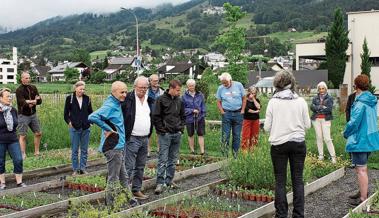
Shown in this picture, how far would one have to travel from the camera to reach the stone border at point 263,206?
6840 mm

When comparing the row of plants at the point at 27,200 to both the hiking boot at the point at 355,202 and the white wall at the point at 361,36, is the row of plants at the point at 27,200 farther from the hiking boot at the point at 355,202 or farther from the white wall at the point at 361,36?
the white wall at the point at 361,36

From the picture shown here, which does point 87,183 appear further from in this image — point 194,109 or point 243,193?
point 194,109

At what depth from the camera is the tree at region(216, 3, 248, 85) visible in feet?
108

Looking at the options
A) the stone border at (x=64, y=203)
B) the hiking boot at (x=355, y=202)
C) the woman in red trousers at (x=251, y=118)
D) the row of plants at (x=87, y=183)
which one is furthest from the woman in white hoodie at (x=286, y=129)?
the woman in red trousers at (x=251, y=118)

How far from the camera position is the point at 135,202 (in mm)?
7355

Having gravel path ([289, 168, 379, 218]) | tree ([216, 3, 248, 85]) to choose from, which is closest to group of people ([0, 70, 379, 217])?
gravel path ([289, 168, 379, 218])

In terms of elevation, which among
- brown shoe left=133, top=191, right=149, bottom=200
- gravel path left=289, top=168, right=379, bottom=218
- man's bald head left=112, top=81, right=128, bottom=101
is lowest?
gravel path left=289, top=168, right=379, bottom=218

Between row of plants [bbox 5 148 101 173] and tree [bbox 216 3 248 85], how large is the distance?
20.7m

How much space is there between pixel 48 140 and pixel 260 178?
7.80 metres

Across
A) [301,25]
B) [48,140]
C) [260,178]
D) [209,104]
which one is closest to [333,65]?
[209,104]

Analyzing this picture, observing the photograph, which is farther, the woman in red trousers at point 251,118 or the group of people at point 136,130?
the woman in red trousers at point 251,118

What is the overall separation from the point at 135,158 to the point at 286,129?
2658 mm

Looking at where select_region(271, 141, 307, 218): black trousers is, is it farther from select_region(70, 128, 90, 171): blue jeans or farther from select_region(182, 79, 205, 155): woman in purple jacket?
select_region(182, 79, 205, 155): woman in purple jacket

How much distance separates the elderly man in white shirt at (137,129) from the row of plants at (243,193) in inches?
49.1
